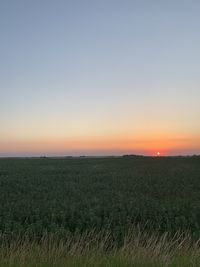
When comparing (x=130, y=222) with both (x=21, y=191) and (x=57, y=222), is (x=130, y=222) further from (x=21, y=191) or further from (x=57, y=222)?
(x=21, y=191)

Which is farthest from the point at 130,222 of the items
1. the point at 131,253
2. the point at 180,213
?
the point at 131,253

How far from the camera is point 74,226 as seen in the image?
1662cm

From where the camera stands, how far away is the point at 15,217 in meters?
17.8

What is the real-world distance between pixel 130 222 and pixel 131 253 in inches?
323

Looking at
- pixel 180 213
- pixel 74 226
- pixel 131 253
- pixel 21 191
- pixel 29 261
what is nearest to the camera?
pixel 29 261

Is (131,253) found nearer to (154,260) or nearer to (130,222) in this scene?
(154,260)

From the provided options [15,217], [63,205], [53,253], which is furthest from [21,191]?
[53,253]

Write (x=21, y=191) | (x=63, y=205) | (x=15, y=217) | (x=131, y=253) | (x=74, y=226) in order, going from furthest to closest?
(x=21, y=191) → (x=63, y=205) → (x=15, y=217) → (x=74, y=226) → (x=131, y=253)

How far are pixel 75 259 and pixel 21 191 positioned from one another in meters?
23.7

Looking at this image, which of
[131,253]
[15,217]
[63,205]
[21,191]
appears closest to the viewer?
[131,253]

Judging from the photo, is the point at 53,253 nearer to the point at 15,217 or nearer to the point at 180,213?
the point at 15,217

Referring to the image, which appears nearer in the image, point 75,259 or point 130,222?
point 75,259

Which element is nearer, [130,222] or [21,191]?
[130,222]

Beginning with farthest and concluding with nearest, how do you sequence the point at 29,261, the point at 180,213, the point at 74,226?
the point at 180,213, the point at 74,226, the point at 29,261
